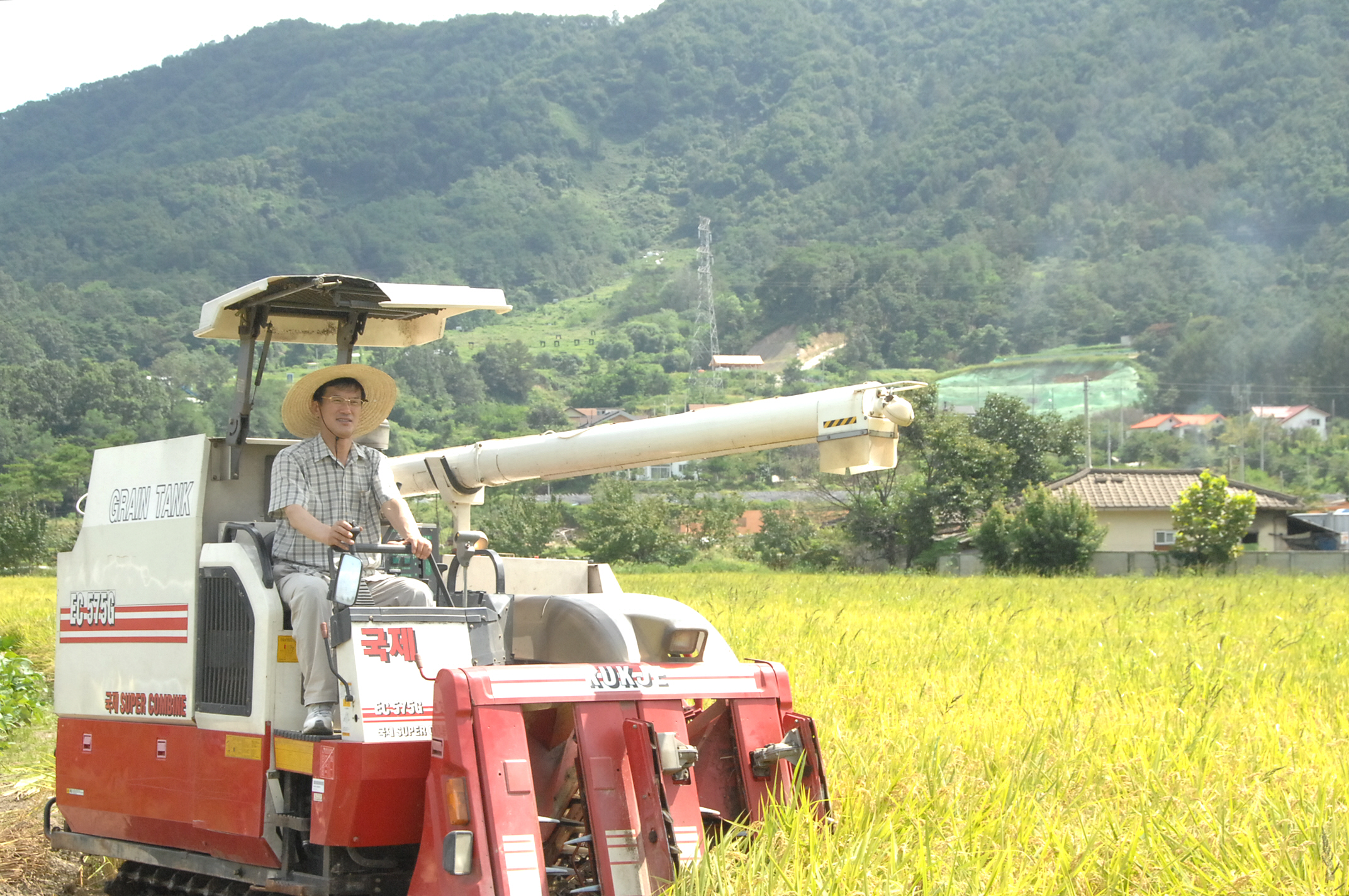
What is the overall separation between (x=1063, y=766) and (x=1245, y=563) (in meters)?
48.2

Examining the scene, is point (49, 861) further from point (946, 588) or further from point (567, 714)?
point (946, 588)

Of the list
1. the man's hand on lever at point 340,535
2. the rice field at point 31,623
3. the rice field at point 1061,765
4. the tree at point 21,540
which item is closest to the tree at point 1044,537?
the rice field at point 31,623

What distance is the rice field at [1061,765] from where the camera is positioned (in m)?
6.14

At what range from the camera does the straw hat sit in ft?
24.2

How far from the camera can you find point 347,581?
6.19m

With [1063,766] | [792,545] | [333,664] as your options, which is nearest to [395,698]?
[333,664]

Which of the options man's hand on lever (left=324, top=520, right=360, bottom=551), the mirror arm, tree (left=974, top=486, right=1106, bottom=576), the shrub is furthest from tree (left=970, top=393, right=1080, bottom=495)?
the mirror arm

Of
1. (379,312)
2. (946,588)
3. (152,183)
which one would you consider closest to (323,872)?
(379,312)

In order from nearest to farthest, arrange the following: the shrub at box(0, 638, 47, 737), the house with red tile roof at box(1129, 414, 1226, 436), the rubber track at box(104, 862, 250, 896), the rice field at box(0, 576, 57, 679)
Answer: the rubber track at box(104, 862, 250, 896) → the shrub at box(0, 638, 47, 737) → the rice field at box(0, 576, 57, 679) → the house with red tile roof at box(1129, 414, 1226, 436)

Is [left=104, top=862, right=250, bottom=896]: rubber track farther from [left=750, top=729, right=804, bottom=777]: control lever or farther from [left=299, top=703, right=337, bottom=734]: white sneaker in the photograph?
[left=750, top=729, right=804, bottom=777]: control lever

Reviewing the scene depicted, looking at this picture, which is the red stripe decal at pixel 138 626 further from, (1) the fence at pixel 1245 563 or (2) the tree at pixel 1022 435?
(2) the tree at pixel 1022 435

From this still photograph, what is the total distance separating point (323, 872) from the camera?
20.8 feet

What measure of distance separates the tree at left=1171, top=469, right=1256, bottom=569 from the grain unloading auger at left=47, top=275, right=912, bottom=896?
4744 centimetres

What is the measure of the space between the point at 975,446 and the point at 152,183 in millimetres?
159808
